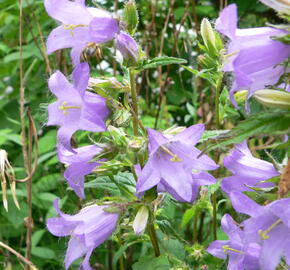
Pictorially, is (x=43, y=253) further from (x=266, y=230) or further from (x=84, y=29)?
(x=266, y=230)

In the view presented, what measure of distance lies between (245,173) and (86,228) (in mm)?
379

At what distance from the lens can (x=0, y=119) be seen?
→ 2982 mm

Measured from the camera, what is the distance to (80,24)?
1.28m

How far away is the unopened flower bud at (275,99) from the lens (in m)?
0.94

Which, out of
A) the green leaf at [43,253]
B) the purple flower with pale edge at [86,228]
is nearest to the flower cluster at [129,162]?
the purple flower with pale edge at [86,228]

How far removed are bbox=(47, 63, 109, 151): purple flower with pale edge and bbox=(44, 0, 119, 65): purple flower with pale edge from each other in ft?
0.22

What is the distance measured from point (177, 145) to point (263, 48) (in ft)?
1.29

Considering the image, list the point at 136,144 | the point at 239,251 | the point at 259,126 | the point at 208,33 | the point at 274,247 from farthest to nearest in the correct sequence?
the point at 208,33 → the point at 136,144 → the point at 239,251 → the point at 274,247 → the point at 259,126

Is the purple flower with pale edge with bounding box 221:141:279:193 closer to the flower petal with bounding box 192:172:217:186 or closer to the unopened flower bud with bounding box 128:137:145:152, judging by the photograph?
the flower petal with bounding box 192:172:217:186

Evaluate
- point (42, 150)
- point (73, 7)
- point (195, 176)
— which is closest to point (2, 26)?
point (42, 150)

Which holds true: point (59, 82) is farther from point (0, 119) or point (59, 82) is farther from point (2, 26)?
point (2, 26)

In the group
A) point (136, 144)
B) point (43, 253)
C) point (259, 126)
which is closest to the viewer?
point (259, 126)

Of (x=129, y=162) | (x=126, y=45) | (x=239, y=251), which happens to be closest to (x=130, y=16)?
(x=126, y=45)

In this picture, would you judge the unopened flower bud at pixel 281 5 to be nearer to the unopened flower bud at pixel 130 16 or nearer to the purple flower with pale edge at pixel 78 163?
the unopened flower bud at pixel 130 16
